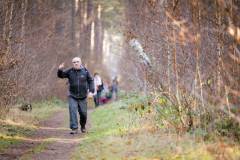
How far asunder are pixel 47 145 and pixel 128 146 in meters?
2.58

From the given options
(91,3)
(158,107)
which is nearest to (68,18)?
(91,3)

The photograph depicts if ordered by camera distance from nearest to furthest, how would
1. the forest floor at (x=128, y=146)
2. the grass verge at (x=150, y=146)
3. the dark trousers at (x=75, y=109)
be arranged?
1. the grass verge at (x=150, y=146)
2. the forest floor at (x=128, y=146)
3. the dark trousers at (x=75, y=109)

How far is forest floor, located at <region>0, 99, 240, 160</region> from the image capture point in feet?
32.4

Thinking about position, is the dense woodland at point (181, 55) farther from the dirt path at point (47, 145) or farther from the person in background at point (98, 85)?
the person in background at point (98, 85)

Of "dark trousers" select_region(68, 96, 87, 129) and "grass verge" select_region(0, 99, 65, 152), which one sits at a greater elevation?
"dark trousers" select_region(68, 96, 87, 129)

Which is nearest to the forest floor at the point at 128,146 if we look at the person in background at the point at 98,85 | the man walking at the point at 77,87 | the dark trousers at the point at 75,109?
the dark trousers at the point at 75,109

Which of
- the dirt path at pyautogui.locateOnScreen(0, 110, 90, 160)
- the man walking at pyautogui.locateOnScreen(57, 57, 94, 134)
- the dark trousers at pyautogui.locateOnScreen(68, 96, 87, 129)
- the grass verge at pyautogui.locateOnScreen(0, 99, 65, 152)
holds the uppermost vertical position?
the man walking at pyautogui.locateOnScreen(57, 57, 94, 134)

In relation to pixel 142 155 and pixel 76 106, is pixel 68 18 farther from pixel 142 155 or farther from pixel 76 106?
pixel 142 155

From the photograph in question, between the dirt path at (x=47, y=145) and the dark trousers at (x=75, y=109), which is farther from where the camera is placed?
the dark trousers at (x=75, y=109)

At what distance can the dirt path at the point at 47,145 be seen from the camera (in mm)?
11889

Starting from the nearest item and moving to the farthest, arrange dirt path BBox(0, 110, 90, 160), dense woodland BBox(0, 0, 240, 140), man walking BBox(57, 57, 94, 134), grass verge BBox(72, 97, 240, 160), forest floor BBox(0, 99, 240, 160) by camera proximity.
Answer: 1. grass verge BBox(72, 97, 240, 160)
2. forest floor BBox(0, 99, 240, 160)
3. dense woodland BBox(0, 0, 240, 140)
4. dirt path BBox(0, 110, 90, 160)
5. man walking BBox(57, 57, 94, 134)

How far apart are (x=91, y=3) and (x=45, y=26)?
74.6ft

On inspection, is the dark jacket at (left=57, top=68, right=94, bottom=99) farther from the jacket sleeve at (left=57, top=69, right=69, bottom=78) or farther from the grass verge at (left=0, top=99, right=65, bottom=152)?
the grass verge at (left=0, top=99, right=65, bottom=152)

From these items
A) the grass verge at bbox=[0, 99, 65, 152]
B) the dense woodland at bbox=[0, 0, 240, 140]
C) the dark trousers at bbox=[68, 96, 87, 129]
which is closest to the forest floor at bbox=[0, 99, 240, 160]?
the grass verge at bbox=[0, 99, 65, 152]
